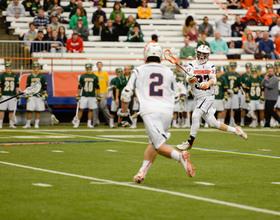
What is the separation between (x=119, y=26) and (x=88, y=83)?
14.0 feet

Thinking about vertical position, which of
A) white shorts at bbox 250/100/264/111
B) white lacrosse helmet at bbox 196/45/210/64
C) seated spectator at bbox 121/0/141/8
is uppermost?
seated spectator at bbox 121/0/141/8

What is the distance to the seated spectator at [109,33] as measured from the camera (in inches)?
876

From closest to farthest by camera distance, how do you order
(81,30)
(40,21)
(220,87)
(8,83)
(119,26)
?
(8,83)
(220,87)
(40,21)
(81,30)
(119,26)

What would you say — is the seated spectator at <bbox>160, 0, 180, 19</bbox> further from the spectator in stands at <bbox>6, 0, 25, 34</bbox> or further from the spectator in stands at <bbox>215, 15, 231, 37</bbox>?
the spectator in stands at <bbox>6, 0, 25, 34</bbox>

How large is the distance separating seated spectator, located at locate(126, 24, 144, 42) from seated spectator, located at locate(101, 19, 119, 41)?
49cm

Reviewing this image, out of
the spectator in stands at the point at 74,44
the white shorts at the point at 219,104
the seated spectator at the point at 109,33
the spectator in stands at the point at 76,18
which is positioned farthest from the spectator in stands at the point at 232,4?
the spectator in stands at the point at 74,44

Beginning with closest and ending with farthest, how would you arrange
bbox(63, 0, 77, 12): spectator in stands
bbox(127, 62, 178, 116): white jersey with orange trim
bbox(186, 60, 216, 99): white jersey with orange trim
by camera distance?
bbox(127, 62, 178, 116): white jersey with orange trim < bbox(186, 60, 216, 99): white jersey with orange trim < bbox(63, 0, 77, 12): spectator in stands

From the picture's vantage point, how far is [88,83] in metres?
19.2

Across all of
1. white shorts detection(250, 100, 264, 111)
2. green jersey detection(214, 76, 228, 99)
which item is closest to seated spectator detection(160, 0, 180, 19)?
green jersey detection(214, 76, 228, 99)

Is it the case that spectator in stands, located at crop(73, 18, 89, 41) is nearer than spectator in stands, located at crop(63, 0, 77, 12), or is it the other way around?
spectator in stands, located at crop(73, 18, 89, 41)

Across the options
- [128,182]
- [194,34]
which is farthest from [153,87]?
[194,34]

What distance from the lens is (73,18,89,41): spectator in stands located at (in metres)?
21.8

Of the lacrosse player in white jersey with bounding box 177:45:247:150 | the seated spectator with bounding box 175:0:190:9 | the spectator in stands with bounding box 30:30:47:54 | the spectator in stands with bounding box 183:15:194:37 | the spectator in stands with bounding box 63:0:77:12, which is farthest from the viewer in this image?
the seated spectator with bounding box 175:0:190:9

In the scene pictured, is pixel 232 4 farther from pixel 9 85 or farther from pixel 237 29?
pixel 9 85
